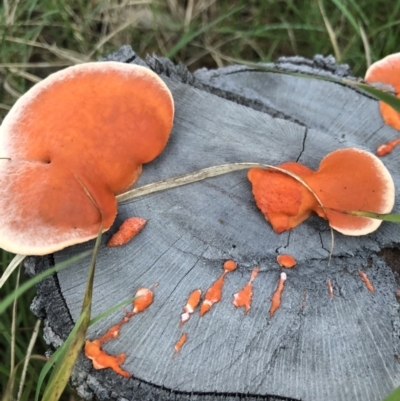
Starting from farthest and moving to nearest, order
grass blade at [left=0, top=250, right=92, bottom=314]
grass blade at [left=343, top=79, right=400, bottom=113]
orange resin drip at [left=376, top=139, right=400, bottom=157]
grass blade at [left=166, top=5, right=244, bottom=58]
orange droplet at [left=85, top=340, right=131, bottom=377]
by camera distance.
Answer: grass blade at [left=166, top=5, right=244, bottom=58], orange resin drip at [left=376, top=139, right=400, bottom=157], orange droplet at [left=85, top=340, right=131, bottom=377], grass blade at [left=343, top=79, right=400, bottom=113], grass blade at [left=0, top=250, right=92, bottom=314]

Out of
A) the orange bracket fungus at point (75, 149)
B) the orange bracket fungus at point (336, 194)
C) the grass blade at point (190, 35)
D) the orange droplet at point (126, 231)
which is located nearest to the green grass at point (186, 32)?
the grass blade at point (190, 35)

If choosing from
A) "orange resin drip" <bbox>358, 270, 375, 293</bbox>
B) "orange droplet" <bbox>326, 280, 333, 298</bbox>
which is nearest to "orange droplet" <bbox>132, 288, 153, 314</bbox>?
"orange droplet" <bbox>326, 280, 333, 298</bbox>

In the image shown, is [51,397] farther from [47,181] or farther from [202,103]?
[202,103]

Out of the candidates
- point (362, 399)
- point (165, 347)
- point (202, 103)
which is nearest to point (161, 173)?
point (202, 103)

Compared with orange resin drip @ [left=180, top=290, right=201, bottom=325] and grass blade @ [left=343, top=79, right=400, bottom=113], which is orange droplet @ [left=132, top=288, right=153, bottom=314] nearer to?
orange resin drip @ [left=180, top=290, right=201, bottom=325]

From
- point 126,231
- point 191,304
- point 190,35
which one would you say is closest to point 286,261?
point 191,304

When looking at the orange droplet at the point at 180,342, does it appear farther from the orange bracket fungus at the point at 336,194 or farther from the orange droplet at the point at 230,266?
the orange bracket fungus at the point at 336,194
